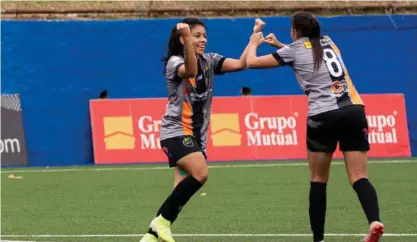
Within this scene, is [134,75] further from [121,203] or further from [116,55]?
[121,203]

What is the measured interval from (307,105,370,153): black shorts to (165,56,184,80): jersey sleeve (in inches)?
42.7

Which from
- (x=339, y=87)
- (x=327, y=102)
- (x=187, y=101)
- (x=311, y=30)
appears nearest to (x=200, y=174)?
(x=187, y=101)

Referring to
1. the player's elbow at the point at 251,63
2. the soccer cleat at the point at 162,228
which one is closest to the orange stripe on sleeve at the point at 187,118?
the player's elbow at the point at 251,63

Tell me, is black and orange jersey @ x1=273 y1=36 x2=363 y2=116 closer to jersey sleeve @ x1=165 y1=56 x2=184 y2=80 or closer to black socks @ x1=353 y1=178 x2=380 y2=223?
black socks @ x1=353 y1=178 x2=380 y2=223

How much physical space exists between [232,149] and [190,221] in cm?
909

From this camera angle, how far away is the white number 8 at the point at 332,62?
8.06m

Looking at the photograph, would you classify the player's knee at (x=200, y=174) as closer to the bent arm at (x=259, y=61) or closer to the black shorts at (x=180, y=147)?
the black shorts at (x=180, y=147)

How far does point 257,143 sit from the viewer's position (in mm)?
19609

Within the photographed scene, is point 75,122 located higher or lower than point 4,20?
lower

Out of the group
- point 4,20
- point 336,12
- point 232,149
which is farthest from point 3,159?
point 336,12

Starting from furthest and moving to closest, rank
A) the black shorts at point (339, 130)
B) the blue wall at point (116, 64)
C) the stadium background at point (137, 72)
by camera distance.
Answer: the blue wall at point (116, 64) < the stadium background at point (137, 72) < the black shorts at point (339, 130)

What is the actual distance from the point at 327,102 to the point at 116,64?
44.3 ft

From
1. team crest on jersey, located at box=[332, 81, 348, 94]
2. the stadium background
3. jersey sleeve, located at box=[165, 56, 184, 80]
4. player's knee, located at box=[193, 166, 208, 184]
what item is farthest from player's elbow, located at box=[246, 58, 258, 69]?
the stadium background

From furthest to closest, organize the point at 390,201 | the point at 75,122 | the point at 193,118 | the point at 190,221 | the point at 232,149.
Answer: the point at 75,122 < the point at 232,149 < the point at 390,201 < the point at 190,221 < the point at 193,118
